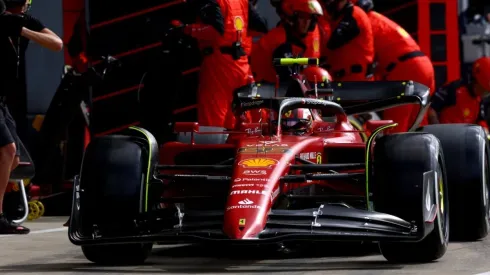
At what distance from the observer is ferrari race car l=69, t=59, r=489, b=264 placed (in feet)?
25.7

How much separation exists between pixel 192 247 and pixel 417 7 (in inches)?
374

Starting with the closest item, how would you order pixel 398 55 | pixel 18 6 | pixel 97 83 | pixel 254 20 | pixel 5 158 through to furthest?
pixel 5 158, pixel 18 6, pixel 97 83, pixel 254 20, pixel 398 55

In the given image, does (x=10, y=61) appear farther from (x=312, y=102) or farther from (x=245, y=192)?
(x=245, y=192)

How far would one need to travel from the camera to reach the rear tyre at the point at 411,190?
8.03m

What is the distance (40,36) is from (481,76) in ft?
28.7

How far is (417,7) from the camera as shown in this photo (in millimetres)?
18609

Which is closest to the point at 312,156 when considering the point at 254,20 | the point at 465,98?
the point at 254,20

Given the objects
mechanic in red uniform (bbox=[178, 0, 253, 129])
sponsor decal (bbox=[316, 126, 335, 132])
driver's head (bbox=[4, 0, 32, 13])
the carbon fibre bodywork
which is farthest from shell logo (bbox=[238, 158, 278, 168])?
mechanic in red uniform (bbox=[178, 0, 253, 129])

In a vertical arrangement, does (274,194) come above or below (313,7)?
below

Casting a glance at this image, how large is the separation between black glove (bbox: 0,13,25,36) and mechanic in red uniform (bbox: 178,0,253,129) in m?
3.07

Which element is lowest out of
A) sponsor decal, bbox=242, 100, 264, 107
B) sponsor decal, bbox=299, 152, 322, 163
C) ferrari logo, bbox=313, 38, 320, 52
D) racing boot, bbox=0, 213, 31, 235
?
racing boot, bbox=0, 213, 31, 235

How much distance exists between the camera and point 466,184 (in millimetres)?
9594

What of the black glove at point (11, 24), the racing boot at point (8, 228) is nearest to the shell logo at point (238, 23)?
the black glove at point (11, 24)

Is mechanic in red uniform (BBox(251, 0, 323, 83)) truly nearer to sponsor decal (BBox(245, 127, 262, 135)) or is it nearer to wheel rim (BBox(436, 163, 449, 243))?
sponsor decal (BBox(245, 127, 262, 135))
